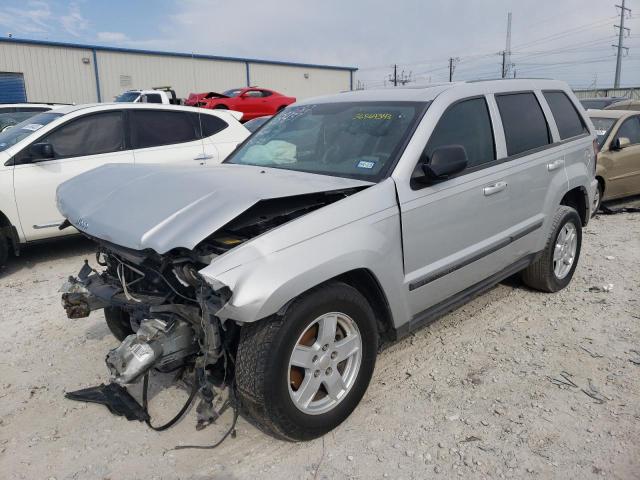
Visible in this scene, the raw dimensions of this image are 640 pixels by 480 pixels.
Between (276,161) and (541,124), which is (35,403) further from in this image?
(541,124)

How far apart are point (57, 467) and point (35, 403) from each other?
738mm

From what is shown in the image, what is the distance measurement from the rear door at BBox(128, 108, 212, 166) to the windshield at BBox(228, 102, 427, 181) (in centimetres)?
243

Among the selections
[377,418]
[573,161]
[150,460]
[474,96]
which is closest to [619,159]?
[573,161]

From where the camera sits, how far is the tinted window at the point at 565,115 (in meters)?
4.73

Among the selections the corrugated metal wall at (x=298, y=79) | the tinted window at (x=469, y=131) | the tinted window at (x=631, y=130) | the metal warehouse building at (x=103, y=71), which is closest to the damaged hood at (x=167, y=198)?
the tinted window at (x=469, y=131)

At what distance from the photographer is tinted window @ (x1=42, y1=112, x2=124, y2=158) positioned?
5980 mm

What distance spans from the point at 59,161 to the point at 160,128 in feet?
4.41

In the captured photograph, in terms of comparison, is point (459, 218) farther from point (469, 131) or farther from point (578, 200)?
point (578, 200)

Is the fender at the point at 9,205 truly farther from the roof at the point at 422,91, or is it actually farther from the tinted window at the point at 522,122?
the tinted window at the point at 522,122

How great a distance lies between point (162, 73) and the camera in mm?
29125

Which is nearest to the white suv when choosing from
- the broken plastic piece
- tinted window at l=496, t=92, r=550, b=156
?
the broken plastic piece

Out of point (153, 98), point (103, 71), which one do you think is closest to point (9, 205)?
point (153, 98)

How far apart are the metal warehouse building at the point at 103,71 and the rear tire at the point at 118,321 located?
62.8 ft

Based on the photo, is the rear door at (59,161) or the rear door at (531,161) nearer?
the rear door at (531,161)
